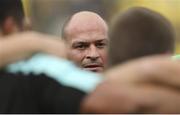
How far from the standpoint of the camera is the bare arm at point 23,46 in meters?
2.70

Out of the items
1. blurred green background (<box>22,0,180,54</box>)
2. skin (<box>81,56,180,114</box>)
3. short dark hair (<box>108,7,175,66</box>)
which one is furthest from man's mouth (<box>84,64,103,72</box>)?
blurred green background (<box>22,0,180,54</box>)

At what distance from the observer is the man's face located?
4.21 meters

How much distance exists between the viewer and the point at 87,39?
14.3 ft

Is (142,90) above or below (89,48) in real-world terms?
below

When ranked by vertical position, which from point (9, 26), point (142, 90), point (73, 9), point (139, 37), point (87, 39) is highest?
point (73, 9)

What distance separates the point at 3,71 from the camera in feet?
9.15

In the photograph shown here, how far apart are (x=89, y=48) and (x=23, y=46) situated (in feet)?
5.40

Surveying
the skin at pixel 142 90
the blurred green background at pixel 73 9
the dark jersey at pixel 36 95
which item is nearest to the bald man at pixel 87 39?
the dark jersey at pixel 36 95

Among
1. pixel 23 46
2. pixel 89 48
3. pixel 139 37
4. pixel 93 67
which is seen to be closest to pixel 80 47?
pixel 89 48

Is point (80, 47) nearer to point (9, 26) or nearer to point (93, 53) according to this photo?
point (93, 53)

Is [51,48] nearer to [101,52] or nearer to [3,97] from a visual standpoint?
[3,97]

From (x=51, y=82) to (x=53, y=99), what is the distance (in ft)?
0.26

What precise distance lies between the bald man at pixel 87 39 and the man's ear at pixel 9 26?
1.36 m

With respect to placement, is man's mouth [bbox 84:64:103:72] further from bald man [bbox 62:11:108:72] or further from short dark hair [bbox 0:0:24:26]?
short dark hair [bbox 0:0:24:26]
